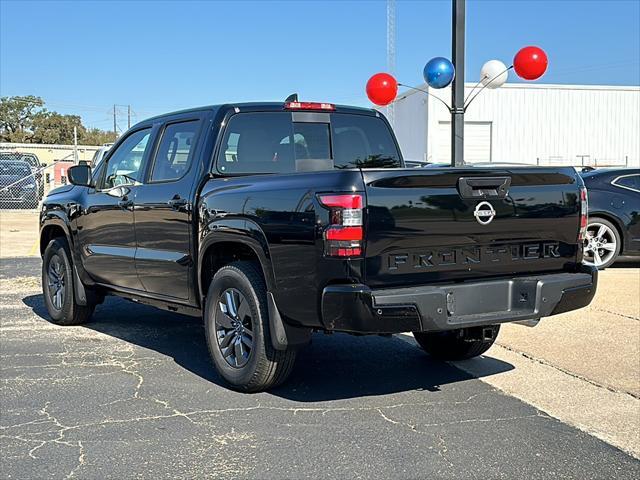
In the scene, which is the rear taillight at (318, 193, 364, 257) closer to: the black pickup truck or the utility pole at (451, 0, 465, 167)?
the black pickup truck

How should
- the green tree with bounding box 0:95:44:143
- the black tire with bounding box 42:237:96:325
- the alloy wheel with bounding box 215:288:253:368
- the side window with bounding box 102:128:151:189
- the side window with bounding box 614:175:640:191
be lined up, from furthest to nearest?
the green tree with bounding box 0:95:44:143
the side window with bounding box 614:175:640:191
the black tire with bounding box 42:237:96:325
the side window with bounding box 102:128:151:189
the alloy wheel with bounding box 215:288:253:368

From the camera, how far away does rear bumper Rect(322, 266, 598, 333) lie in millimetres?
4117

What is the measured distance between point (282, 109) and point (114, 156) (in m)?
1.85

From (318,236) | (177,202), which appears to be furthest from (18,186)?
(318,236)

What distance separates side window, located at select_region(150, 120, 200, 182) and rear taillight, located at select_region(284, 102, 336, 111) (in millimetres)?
717

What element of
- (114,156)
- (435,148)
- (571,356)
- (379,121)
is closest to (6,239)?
(114,156)

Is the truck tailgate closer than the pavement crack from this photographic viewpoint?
Yes

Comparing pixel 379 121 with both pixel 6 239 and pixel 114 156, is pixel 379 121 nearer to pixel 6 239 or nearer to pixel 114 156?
pixel 114 156

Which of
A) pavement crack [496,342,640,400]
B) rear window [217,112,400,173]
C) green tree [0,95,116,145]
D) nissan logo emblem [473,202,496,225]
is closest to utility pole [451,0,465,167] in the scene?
rear window [217,112,400,173]

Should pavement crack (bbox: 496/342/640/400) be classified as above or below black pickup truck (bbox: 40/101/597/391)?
below

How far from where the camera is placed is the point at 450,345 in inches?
231

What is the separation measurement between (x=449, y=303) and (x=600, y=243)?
698cm

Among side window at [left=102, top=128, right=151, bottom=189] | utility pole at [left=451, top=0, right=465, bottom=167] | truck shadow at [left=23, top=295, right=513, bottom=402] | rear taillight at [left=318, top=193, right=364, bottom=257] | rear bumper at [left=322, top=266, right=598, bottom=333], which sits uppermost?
utility pole at [left=451, top=0, right=465, bottom=167]

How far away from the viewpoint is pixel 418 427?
173 inches
